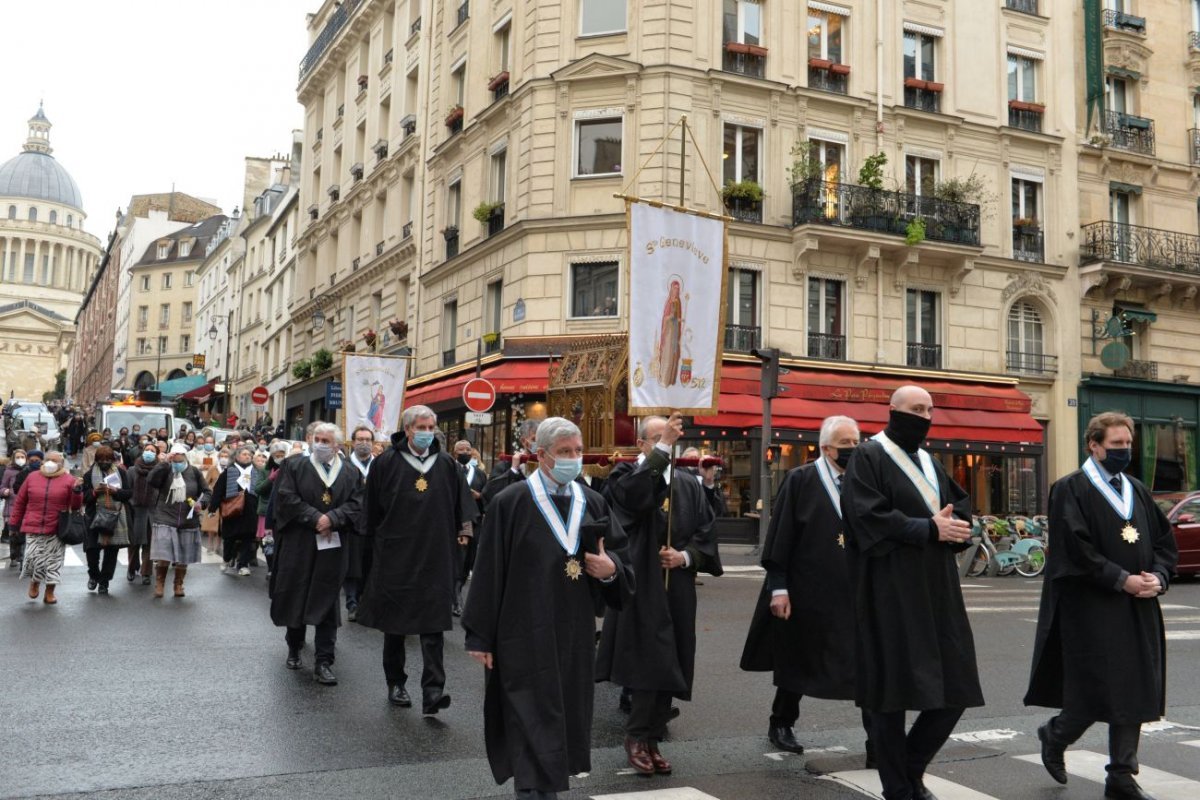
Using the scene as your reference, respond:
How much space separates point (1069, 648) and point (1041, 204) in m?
22.2

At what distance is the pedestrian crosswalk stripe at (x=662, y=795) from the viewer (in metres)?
5.18

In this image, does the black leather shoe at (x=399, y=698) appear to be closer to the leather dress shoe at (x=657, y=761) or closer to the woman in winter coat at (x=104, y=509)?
the leather dress shoe at (x=657, y=761)

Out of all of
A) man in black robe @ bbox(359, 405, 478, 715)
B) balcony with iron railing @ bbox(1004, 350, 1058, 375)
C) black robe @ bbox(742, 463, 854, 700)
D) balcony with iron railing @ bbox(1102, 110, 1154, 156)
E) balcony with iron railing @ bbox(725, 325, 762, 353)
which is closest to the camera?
black robe @ bbox(742, 463, 854, 700)

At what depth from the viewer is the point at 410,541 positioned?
7.31 metres

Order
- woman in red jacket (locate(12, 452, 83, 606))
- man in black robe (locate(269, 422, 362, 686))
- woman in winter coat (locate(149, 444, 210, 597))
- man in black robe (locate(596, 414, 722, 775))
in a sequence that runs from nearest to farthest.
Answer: man in black robe (locate(596, 414, 722, 775)), man in black robe (locate(269, 422, 362, 686)), woman in red jacket (locate(12, 452, 83, 606)), woman in winter coat (locate(149, 444, 210, 597))

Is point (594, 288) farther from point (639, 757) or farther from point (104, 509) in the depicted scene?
point (639, 757)

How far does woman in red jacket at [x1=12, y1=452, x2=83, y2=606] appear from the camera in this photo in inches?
484

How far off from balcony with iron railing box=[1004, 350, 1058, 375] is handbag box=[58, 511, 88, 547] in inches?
777

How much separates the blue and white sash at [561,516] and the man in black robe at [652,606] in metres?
0.99

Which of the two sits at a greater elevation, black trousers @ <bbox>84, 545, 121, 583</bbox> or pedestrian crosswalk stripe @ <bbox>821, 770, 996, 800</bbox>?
black trousers @ <bbox>84, 545, 121, 583</bbox>

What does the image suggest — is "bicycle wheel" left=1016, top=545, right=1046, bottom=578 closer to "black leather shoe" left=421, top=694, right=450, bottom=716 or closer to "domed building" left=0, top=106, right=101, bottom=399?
"black leather shoe" left=421, top=694, right=450, bottom=716

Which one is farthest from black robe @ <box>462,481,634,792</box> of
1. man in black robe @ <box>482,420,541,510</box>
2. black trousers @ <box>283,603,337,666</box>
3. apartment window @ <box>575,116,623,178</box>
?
apartment window @ <box>575,116,623,178</box>

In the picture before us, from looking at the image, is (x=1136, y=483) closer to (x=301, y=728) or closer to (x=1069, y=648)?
(x=1069, y=648)

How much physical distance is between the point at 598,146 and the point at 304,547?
51.8 feet
